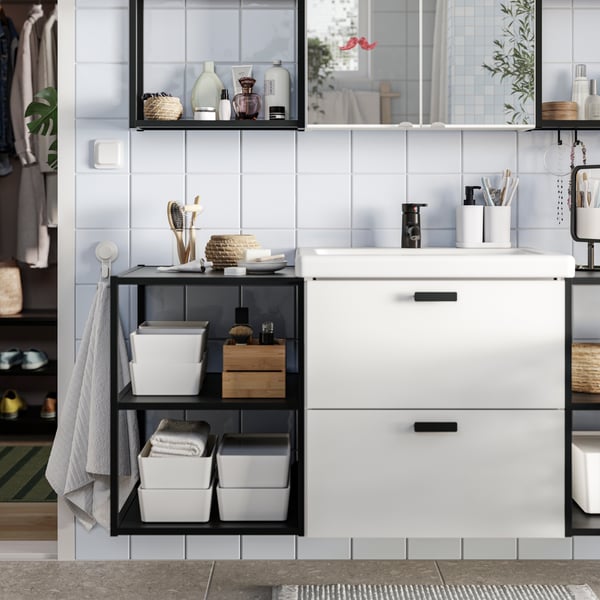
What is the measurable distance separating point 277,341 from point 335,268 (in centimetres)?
34

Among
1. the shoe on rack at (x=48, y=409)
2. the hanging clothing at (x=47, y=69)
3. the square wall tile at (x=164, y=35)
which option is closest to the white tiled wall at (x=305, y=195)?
the square wall tile at (x=164, y=35)

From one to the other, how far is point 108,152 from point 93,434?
0.83m

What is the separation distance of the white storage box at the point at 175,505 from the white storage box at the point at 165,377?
10.4 inches

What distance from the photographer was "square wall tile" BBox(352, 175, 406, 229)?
2682 mm

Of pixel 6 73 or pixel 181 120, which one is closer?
pixel 181 120

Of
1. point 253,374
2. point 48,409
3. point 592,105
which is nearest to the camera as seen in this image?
point 253,374

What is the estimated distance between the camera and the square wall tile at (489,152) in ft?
8.77

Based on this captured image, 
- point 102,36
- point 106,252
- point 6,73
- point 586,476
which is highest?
point 6,73

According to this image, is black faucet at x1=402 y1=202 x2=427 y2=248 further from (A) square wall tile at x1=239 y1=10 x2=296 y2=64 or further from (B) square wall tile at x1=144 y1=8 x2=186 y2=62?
(B) square wall tile at x1=144 y1=8 x2=186 y2=62

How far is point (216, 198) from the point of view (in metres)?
2.68

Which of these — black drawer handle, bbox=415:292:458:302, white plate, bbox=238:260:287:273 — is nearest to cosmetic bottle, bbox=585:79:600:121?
black drawer handle, bbox=415:292:458:302

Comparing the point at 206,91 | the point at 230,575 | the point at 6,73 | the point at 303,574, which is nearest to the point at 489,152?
the point at 206,91

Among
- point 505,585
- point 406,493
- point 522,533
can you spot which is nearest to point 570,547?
point 505,585

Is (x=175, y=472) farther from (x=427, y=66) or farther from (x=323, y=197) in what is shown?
(x=427, y=66)
